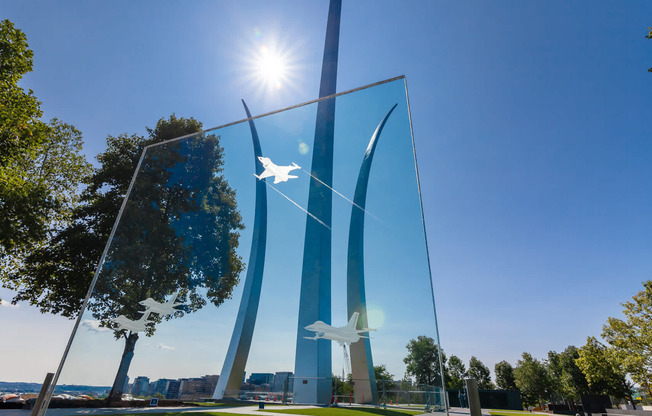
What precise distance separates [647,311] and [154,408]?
22.1m

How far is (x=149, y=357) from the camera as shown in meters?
6.95

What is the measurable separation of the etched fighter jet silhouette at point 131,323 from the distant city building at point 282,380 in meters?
3.21

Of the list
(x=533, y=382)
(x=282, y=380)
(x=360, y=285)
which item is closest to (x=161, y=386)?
(x=282, y=380)

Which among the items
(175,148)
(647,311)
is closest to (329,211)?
(175,148)

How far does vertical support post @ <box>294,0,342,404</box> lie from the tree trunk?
3552 mm

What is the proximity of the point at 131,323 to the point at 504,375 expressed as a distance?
55.5 meters

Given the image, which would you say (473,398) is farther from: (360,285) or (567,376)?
(567,376)

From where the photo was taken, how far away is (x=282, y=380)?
7367 millimetres

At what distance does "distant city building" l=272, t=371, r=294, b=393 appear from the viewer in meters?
7.22

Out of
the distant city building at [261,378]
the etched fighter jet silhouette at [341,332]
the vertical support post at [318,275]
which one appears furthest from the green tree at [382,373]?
the distant city building at [261,378]

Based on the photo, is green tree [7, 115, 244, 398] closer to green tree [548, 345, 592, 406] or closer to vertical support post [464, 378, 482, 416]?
vertical support post [464, 378, 482, 416]

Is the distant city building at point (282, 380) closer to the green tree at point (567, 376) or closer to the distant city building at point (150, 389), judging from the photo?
the distant city building at point (150, 389)

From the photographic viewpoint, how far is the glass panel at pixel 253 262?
22.0ft

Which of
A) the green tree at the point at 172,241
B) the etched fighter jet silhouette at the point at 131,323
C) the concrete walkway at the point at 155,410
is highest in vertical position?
the green tree at the point at 172,241
